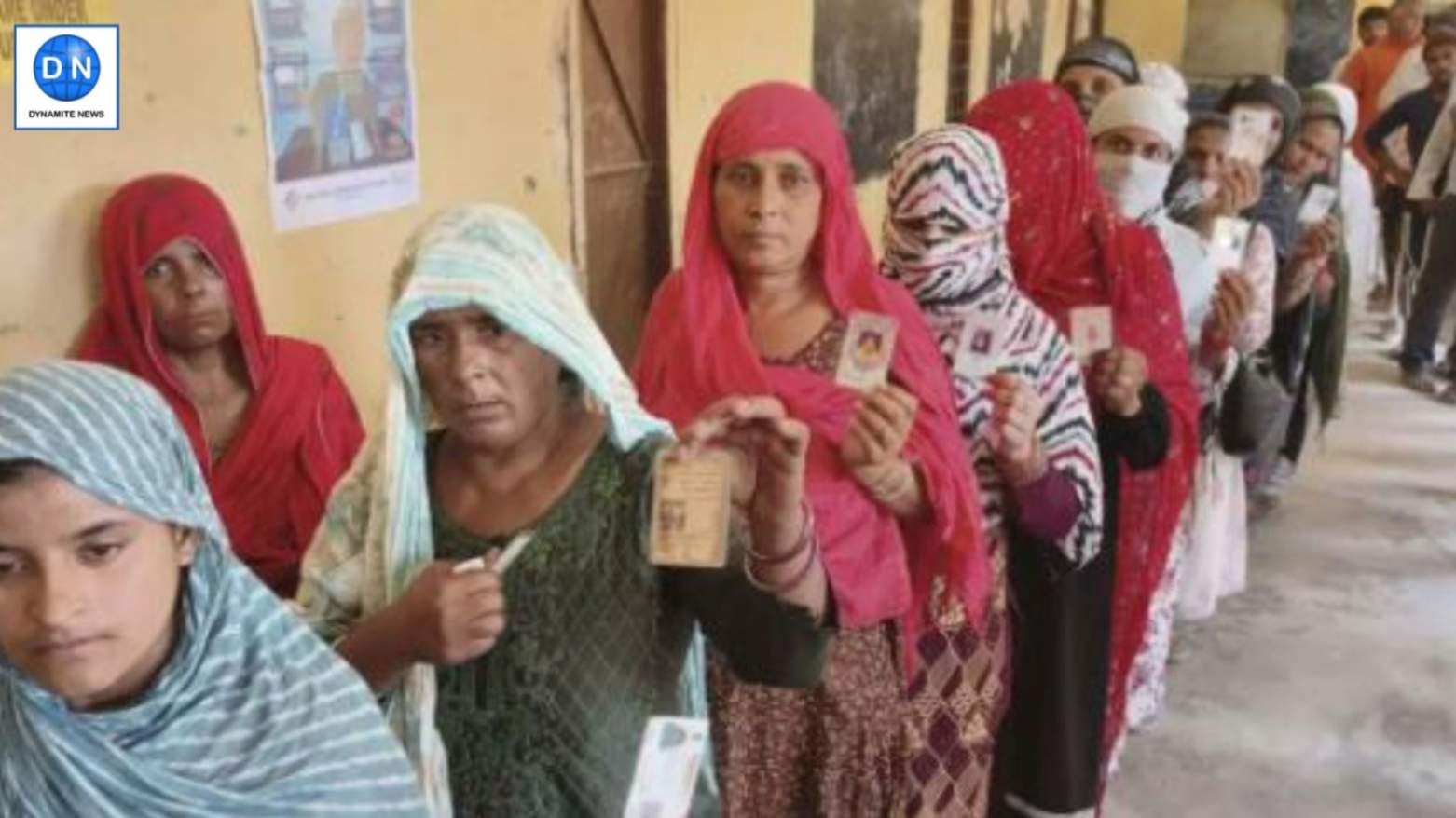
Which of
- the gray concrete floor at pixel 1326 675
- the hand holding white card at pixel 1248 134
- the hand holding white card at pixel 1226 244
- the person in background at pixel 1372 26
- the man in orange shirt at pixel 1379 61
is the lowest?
the gray concrete floor at pixel 1326 675

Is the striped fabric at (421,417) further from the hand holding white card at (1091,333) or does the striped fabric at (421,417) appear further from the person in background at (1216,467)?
the person in background at (1216,467)

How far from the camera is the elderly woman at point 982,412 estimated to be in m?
2.01

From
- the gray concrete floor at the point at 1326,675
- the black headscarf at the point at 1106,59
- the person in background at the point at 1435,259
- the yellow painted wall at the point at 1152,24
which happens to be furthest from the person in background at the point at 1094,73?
the yellow painted wall at the point at 1152,24

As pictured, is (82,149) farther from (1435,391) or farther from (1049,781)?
(1435,391)

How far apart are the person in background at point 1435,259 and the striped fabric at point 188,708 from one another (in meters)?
6.55

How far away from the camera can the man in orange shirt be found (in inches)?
306

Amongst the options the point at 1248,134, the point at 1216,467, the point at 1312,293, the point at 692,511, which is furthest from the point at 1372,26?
the point at 692,511

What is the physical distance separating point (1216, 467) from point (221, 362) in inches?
106

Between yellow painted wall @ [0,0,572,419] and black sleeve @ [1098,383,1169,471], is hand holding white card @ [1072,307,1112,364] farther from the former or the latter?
yellow painted wall @ [0,0,572,419]

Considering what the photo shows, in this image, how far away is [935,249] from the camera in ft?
6.81

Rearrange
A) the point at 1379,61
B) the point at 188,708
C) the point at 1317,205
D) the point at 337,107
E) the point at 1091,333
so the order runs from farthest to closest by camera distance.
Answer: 1. the point at 1379,61
2. the point at 1317,205
3. the point at 337,107
4. the point at 1091,333
5. the point at 188,708

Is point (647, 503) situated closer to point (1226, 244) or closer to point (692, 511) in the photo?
point (692, 511)

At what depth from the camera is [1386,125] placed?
7203 mm

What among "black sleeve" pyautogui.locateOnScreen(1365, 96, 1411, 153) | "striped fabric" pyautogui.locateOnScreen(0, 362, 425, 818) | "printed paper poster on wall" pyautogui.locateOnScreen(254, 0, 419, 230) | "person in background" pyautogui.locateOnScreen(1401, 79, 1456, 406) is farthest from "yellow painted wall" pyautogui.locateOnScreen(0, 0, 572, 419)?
"black sleeve" pyautogui.locateOnScreen(1365, 96, 1411, 153)
